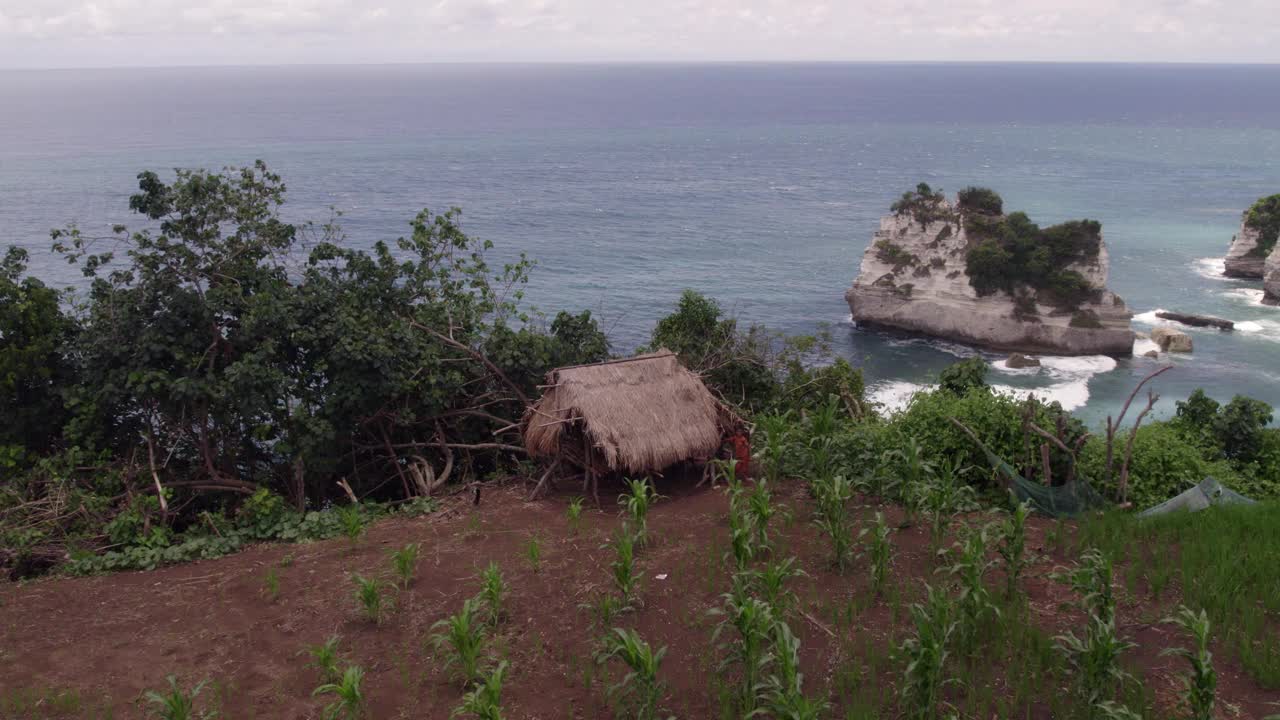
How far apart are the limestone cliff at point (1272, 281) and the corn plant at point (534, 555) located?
183 feet

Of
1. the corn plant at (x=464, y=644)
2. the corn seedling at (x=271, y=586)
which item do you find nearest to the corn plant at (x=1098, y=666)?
the corn plant at (x=464, y=644)

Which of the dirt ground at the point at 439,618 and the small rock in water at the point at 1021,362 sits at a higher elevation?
the dirt ground at the point at 439,618

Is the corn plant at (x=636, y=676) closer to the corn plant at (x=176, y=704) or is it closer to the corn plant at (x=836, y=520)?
the corn plant at (x=836, y=520)

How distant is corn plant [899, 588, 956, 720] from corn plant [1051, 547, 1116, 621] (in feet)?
3.85

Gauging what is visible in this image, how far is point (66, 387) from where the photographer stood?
13.1 m

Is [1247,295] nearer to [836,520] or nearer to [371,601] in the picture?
[836,520]

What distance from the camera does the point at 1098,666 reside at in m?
7.02

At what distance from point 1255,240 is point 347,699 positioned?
64586 mm

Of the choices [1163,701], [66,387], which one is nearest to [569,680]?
[1163,701]

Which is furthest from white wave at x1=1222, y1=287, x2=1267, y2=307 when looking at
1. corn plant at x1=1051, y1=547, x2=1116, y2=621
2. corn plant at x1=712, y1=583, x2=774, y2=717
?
corn plant at x1=712, y1=583, x2=774, y2=717

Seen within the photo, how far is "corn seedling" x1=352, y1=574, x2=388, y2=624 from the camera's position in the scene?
9008 mm

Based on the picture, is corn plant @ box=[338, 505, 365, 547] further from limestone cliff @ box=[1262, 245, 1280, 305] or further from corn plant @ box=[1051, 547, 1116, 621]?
limestone cliff @ box=[1262, 245, 1280, 305]

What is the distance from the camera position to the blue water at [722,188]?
4778 cm

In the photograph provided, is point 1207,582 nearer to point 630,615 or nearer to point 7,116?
point 630,615
